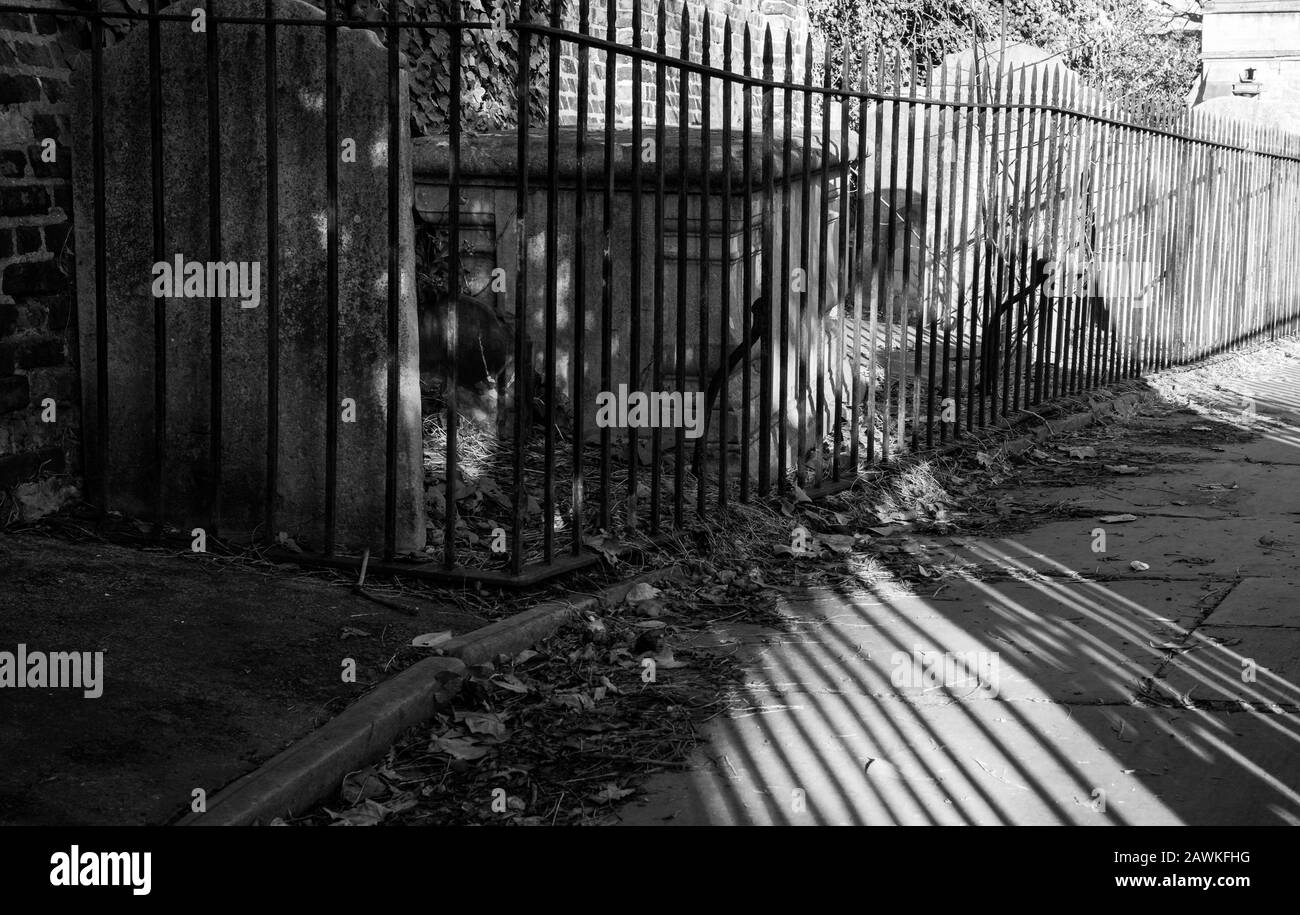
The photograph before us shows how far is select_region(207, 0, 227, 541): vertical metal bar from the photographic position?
4887 millimetres

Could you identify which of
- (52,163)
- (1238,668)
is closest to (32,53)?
(52,163)

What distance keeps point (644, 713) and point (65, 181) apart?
10.1 feet

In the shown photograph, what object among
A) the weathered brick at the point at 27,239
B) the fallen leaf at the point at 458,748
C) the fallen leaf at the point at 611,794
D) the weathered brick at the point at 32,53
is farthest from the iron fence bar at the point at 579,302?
the weathered brick at the point at 27,239

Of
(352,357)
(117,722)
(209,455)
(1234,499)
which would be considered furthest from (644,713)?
(1234,499)

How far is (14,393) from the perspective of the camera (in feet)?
16.6

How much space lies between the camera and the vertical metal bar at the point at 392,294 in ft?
15.8

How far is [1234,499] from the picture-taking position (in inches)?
275

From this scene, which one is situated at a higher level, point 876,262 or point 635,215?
point 635,215

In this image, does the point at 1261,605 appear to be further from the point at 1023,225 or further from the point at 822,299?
the point at 1023,225

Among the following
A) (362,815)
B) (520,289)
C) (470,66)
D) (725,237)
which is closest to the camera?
(362,815)

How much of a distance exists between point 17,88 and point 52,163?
11.9 inches

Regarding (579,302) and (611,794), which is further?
(579,302)
